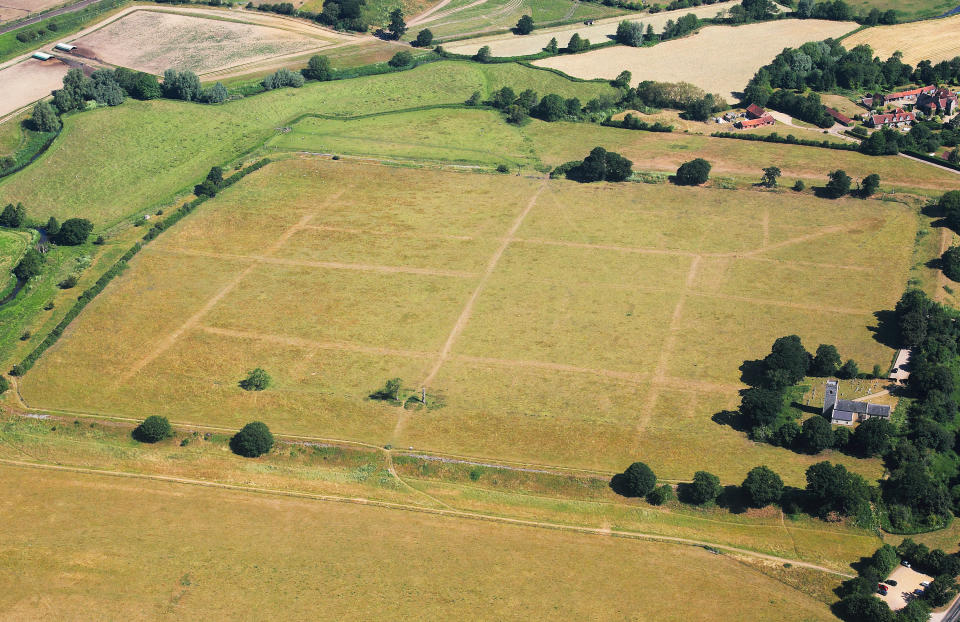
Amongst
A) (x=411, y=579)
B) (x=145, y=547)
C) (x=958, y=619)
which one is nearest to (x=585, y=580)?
(x=411, y=579)

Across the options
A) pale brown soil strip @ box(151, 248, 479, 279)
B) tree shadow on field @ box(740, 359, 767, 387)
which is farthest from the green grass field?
tree shadow on field @ box(740, 359, 767, 387)

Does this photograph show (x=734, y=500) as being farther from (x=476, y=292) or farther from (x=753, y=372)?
(x=476, y=292)

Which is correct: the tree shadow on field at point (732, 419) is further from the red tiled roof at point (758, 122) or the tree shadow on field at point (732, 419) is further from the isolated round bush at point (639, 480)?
the red tiled roof at point (758, 122)

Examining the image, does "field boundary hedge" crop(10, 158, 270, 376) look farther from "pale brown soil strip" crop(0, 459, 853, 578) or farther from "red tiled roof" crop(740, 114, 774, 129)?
"red tiled roof" crop(740, 114, 774, 129)

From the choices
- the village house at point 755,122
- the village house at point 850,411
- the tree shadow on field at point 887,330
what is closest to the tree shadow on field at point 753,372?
the village house at point 850,411

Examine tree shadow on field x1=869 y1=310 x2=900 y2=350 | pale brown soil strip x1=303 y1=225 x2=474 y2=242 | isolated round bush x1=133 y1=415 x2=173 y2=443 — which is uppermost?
pale brown soil strip x1=303 y1=225 x2=474 y2=242

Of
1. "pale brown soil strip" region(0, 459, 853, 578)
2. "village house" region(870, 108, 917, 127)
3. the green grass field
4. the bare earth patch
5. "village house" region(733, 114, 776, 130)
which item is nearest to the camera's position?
"pale brown soil strip" region(0, 459, 853, 578)

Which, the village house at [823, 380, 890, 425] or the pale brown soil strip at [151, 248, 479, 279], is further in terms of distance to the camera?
the pale brown soil strip at [151, 248, 479, 279]
